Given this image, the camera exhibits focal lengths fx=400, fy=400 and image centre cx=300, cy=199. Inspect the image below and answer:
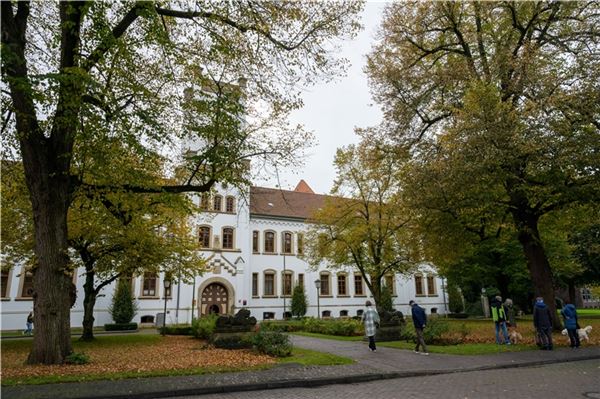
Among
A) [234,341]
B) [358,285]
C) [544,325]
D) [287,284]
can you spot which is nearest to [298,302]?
[287,284]

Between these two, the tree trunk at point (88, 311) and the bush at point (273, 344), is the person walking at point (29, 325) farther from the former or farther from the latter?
the bush at point (273, 344)

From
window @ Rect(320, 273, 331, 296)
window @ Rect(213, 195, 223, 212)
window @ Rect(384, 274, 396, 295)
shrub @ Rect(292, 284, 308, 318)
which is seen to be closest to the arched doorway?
shrub @ Rect(292, 284, 308, 318)

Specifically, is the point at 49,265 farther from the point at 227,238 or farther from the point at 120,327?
the point at 227,238

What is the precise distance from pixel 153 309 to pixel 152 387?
25.5 metres

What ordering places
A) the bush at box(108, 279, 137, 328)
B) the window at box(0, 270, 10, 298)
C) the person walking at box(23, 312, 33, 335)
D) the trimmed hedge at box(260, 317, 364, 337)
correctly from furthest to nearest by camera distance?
1. the bush at box(108, 279, 137, 328)
2. the window at box(0, 270, 10, 298)
3. the person walking at box(23, 312, 33, 335)
4. the trimmed hedge at box(260, 317, 364, 337)

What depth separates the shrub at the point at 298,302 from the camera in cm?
3625

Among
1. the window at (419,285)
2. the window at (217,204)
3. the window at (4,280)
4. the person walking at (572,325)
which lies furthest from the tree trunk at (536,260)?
the window at (4,280)

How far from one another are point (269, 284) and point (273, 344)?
24.0 metres

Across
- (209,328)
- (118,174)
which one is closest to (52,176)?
(118,174)

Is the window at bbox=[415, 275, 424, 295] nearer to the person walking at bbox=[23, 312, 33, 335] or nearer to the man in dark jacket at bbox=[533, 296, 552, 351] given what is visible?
the man in dark jacket at bbox=[533, 296, 552, 351]

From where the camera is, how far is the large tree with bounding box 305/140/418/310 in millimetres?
24516

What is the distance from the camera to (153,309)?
31.7 metres

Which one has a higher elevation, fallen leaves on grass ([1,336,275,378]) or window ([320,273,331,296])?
window ([320,273,331,296])

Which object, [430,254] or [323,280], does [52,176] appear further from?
[323,280]
